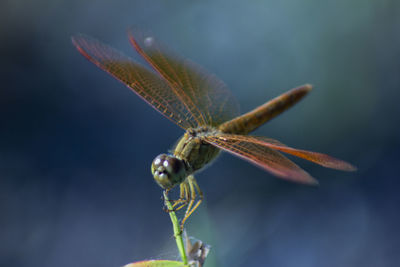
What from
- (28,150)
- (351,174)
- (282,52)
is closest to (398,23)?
(282,52)

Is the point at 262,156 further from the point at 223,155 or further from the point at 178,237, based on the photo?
the point at 223,155

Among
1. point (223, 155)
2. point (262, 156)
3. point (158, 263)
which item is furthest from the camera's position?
point (223, 155)

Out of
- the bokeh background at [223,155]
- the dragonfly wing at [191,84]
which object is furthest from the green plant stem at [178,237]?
the bokeh background at [223,155]

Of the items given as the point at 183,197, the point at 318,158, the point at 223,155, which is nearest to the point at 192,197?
the point at 183,197

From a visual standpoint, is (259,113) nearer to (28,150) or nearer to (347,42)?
(347,42)

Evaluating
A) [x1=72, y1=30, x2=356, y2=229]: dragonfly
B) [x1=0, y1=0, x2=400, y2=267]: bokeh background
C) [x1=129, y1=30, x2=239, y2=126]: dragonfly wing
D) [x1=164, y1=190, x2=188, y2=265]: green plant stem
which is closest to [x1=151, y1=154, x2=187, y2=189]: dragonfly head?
[x1=72, y1=30, x2=356, y2=229]: dragonfly

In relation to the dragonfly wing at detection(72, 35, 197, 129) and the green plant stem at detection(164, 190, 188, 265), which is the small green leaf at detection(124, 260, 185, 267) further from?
the dragonfly wing at detection(72, 35, 197, 129)
